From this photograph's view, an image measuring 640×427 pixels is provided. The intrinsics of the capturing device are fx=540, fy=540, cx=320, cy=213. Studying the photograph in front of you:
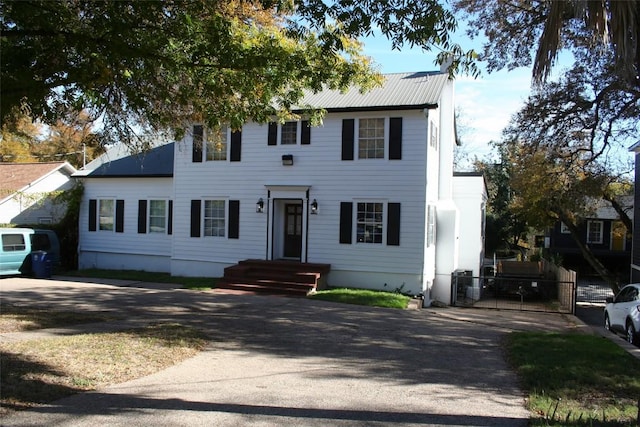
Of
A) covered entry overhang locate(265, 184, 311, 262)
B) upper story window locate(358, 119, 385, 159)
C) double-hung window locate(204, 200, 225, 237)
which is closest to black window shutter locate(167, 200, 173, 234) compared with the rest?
double-hung window locate(204, 200, 225, 237)

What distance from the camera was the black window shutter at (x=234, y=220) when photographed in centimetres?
2014

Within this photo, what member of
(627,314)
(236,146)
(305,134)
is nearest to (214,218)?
(236,146)

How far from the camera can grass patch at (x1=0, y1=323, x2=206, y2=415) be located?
569cm

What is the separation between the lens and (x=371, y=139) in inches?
737

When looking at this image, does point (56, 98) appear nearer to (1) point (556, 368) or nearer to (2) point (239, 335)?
(2) point (239, 335)

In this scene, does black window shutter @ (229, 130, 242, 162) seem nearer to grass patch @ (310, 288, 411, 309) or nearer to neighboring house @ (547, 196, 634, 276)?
grass patch @ (310, 288, 411, 309)

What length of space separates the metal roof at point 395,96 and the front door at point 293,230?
3869 millimetres

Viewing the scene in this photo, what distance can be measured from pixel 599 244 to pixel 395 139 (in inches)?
1231

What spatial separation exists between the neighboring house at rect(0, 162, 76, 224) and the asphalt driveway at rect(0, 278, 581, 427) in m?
13.4

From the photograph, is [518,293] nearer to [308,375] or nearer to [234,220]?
[234,220]

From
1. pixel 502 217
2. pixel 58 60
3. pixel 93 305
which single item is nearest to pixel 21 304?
pixel 93 305

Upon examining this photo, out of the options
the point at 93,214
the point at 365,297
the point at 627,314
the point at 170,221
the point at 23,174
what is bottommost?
the point at 365,297

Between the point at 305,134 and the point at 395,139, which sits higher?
the point at 305,134

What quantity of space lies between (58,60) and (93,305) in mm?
6991
